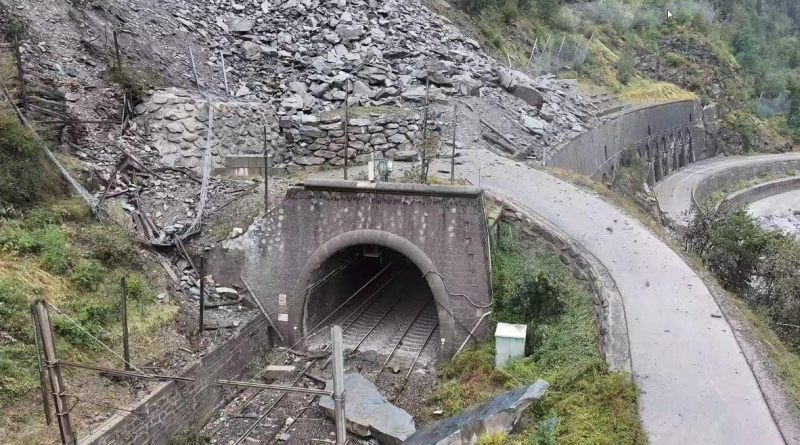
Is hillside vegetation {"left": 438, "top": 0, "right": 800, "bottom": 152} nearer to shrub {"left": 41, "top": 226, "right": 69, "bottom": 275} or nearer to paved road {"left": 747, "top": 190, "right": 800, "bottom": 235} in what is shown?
paved road {"left": 747, "top": 190, "right": 800, "bottom": 235}

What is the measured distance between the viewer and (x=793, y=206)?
38938 millimetres

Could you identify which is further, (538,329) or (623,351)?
(538,329)

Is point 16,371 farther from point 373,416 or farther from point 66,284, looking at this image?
point 373,416

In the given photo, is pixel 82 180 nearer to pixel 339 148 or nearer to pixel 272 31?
pixel 339 148

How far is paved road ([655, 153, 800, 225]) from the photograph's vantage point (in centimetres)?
3334

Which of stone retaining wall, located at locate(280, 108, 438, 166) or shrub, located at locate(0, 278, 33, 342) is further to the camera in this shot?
stone retaining wall, located at locate(280, 108, 438, 166)

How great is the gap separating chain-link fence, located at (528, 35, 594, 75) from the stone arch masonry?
2053cm

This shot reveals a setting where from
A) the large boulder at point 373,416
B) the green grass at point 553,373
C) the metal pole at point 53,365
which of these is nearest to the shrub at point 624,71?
the green grass at point 553,373

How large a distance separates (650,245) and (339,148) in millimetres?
8609

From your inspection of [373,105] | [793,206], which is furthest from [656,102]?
[373,105]

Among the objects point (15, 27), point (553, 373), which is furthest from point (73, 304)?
point (553, 373)

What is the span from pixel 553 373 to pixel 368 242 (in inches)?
202

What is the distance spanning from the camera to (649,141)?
36344 millimetres

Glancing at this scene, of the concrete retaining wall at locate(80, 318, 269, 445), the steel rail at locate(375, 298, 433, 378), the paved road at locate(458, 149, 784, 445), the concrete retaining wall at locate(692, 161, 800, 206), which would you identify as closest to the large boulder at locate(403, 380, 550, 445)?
the paved road at locate(458, 149, 784, 445)
